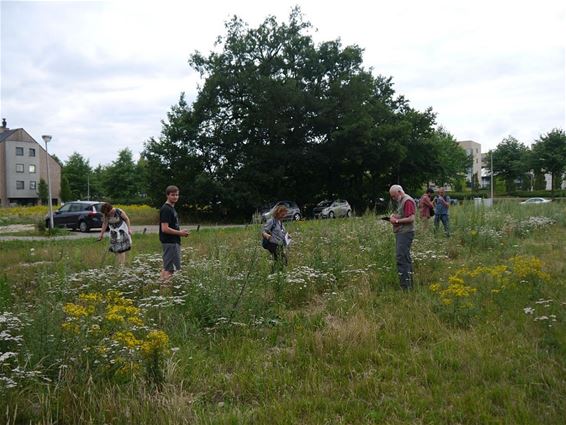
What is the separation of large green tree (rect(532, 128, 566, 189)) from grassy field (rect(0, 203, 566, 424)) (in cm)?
5081

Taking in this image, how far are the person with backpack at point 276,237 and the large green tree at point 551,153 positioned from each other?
51.2 meters

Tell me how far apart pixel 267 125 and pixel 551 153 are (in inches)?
1369

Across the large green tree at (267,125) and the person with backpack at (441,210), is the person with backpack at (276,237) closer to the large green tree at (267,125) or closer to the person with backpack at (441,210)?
the person with backpack at (441,210)

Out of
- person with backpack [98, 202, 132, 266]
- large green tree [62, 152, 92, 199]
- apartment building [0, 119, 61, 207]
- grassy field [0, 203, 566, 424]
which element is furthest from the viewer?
large green tree [62, 152, 92, 199]

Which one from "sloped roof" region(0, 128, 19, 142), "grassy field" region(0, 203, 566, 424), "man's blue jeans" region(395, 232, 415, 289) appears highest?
"sloped roof" region(0, 128, 19, 142)

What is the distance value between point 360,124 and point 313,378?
29.7 metres

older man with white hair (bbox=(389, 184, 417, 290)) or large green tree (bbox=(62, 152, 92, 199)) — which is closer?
older man with white hair (bbox=(389, 184, 417, 290))

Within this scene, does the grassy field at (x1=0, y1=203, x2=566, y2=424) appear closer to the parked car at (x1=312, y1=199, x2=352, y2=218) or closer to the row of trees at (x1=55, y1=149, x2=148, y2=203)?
the parked car at (x1=312, y1=199, x2=352, y2=218)

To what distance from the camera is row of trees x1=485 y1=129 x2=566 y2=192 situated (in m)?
50.4

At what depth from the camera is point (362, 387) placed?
385 centimetres

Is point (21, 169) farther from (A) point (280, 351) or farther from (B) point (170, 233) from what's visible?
(A) point (280, 351)

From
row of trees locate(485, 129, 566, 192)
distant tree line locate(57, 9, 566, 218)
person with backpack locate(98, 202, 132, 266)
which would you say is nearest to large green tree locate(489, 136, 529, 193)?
row of trees locate(485, 129, 566, 192)

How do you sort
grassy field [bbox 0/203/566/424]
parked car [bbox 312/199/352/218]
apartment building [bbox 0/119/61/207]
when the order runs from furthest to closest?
apartment building [bbox 0/119/61/207] → parked car [bbox 312/199/352/218] → grassy field [bbox 0/203/566/424]

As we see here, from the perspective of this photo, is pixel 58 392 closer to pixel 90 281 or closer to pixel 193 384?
pixel 193 384
